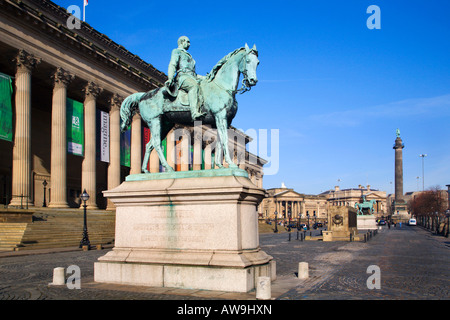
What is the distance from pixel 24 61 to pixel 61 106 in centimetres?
516

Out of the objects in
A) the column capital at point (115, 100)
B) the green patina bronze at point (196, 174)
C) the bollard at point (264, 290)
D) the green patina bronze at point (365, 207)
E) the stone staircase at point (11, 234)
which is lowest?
the green patina bronze at point (365, 207)

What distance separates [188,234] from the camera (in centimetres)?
1081

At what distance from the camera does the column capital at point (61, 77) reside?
3869 centimetres

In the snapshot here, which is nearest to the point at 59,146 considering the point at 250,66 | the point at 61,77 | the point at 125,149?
the point at 61,77

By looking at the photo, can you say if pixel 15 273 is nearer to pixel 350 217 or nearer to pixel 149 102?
pixel 149 102

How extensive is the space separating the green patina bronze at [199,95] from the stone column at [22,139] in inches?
941

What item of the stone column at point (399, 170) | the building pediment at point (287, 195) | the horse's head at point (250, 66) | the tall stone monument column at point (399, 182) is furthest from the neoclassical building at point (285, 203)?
the horse's head at point (250, 66)

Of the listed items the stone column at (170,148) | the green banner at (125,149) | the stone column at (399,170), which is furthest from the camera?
the stone column at (399,170)

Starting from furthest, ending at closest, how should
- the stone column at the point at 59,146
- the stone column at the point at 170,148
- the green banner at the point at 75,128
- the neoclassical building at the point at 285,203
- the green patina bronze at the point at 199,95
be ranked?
the neoclassical building at the point at 285,203 → the stone column at the point at 170,148 → the green banner at the point at 75,128 → the stone column at the point at 59,146 → the green patina bronze at the point at 199,95

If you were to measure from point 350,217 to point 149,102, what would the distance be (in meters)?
36.1

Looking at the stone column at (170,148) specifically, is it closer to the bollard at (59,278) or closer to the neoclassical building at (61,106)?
the neoclassical building at (61,106)

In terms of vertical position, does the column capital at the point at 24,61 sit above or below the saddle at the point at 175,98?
above

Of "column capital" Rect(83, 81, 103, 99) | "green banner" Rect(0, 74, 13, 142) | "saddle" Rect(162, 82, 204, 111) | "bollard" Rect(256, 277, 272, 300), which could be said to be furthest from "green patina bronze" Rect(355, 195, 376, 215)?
"bollard" Rect(256, 277, 272, 300)

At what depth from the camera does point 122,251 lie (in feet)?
38.0
